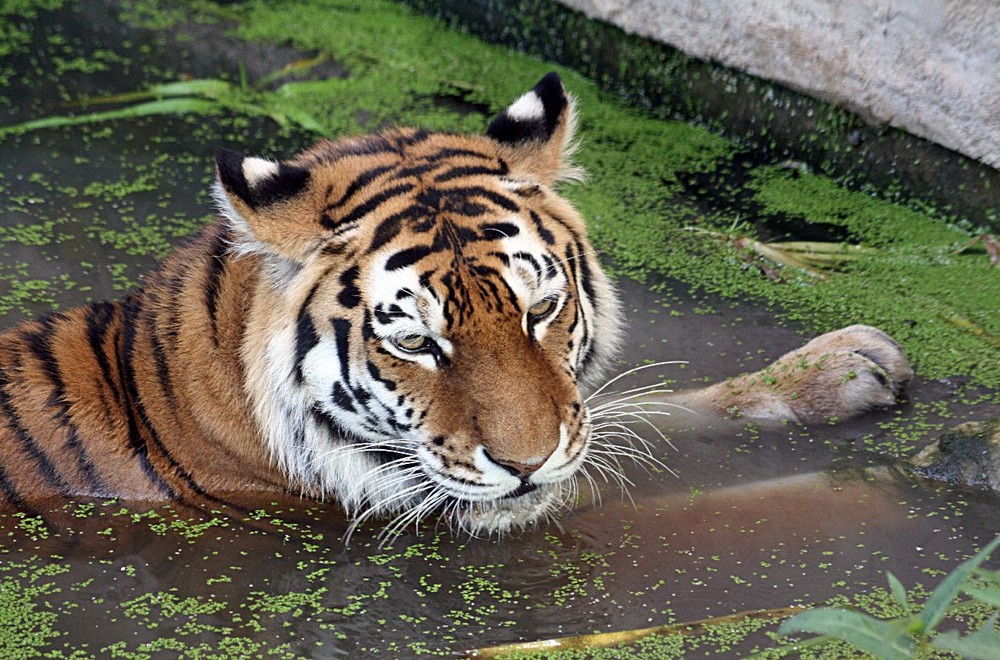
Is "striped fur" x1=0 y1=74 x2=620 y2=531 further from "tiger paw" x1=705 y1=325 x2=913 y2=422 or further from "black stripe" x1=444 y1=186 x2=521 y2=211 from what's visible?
"tiger paw" x1=705 y1=325 x2=913 y2=422

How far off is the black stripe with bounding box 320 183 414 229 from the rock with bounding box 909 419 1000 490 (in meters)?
1.29

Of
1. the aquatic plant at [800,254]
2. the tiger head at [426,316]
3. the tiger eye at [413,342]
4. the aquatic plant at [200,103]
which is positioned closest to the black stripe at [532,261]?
the tiger head at [426,316]

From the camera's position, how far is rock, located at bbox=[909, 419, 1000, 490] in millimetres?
2584

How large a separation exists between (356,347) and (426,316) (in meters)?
0.19

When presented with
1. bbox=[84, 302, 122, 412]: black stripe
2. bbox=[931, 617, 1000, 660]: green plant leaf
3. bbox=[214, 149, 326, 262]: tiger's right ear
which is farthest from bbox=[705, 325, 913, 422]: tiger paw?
bbox=[931, 617, 1000, 660]: green plant leaf

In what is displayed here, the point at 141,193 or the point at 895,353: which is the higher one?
the point at 895,353

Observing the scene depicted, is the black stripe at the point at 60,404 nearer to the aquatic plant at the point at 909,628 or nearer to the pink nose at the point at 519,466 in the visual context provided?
the pink nose at the point at 519,466

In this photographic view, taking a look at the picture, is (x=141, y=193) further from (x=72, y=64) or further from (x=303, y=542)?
(x=303, y=542)

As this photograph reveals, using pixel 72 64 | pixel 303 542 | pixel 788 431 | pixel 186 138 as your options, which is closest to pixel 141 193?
pixel 186 138

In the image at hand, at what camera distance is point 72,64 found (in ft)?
16.3

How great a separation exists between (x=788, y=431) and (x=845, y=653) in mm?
830

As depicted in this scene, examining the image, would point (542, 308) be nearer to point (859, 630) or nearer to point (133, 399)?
point (133, 399)

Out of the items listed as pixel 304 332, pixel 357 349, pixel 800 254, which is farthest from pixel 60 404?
pixel 800 254

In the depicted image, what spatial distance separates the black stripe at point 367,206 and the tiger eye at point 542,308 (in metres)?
0.35
